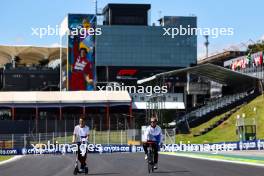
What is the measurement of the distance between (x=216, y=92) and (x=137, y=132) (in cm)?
5813

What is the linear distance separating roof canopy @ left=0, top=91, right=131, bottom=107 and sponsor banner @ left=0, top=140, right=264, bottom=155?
32.1 metres

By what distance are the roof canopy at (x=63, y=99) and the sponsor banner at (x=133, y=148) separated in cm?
3213

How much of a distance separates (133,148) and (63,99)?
36591mm

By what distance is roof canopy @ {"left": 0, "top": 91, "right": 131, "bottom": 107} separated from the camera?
293ft

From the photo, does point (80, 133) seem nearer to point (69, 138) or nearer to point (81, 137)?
point (81, 137)

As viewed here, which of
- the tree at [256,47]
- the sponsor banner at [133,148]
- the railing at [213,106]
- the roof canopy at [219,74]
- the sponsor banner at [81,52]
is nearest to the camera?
the sponsor banner at [133,148]

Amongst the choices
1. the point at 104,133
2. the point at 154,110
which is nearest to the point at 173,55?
the point at 154,110

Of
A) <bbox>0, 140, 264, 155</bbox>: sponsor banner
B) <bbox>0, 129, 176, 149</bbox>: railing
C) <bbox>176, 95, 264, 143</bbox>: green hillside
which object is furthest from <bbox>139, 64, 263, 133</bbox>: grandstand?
<bbox>0, 140, 264, 155</bbox>: sponsor banner

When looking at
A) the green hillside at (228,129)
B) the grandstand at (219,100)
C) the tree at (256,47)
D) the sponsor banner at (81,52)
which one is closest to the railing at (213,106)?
the grandstand at (219,100)

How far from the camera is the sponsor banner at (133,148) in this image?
5144 cm

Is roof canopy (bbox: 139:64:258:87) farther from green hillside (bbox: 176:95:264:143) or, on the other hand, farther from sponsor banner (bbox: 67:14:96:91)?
sponsor banner (bbox: 67:14:96:91)

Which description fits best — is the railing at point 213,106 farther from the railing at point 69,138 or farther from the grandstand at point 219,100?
the railing at point 69,138

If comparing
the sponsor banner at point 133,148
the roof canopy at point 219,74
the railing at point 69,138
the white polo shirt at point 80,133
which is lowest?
the sponsor banner at point 133,148

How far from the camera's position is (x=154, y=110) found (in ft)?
245
